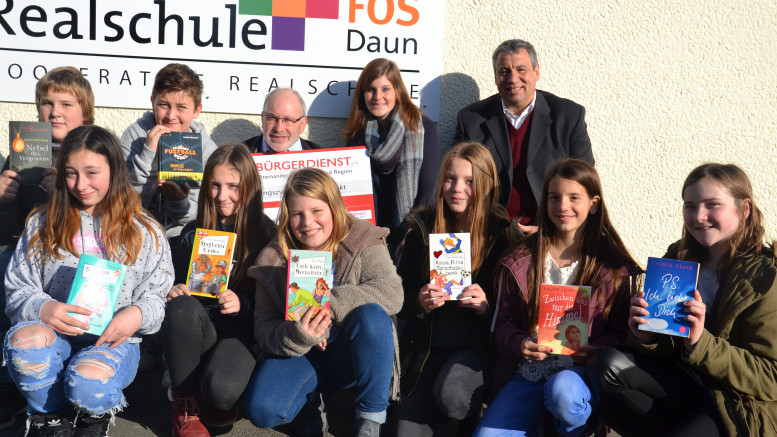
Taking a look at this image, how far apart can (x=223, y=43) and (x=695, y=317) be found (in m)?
3.48

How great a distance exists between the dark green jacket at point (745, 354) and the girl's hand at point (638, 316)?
5 cm

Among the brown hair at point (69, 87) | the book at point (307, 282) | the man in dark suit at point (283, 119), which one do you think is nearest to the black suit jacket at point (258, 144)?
the man in dark suit at point (283, 119)

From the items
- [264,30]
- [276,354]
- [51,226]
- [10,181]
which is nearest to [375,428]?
[276,354]

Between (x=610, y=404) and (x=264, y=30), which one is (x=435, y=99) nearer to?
(x=264, y=30)

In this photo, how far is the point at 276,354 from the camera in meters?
3.28

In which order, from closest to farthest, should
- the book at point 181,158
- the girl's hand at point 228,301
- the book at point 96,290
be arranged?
the book at point 96,290, the girl's hand at point 228,301, the book at point 181,158

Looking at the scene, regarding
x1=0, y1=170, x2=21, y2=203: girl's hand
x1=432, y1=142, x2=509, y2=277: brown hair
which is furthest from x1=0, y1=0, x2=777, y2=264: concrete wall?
x1=432, y1=142, x2=509, y2=277: brown hair

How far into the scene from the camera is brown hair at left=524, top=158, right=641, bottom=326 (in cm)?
321

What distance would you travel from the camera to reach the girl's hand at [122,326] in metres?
3.15

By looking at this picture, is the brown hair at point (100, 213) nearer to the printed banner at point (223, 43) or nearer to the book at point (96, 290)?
the book at point (96, 290)

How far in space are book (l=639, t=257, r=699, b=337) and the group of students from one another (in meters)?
0.04

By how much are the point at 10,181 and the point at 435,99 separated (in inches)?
107

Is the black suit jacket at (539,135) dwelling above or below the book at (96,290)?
above

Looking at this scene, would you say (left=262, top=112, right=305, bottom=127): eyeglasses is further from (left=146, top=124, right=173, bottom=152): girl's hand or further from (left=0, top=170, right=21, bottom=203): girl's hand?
(left=0, top=170, right=21, bottom=203): girl's hand
